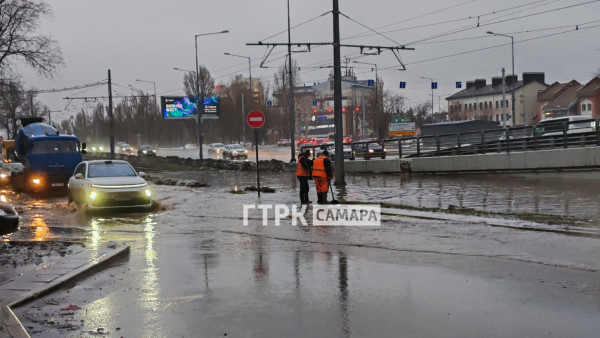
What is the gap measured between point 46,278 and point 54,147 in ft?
65.0

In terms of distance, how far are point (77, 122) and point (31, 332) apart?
18023 cm

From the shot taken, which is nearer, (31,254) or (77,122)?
(31,254)

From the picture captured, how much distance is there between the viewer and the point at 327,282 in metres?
7.76

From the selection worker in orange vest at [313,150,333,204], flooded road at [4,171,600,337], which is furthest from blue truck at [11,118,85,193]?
worker in orange vest at [313,150,333,204]

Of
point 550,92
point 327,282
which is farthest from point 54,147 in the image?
point 550,92

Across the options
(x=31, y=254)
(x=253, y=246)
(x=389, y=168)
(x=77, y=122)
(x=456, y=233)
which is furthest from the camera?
(x=77, y=122)

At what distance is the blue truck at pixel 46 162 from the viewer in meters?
24.9

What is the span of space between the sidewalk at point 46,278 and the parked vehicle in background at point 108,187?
18.6 feet

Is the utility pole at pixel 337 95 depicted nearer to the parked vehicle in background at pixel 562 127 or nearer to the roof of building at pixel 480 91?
the parked vehicle in background at pixel 562 127

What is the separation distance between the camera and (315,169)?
15.9 m

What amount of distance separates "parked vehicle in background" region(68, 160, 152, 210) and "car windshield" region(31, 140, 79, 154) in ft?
29.4

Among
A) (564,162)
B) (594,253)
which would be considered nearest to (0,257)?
(594,253)

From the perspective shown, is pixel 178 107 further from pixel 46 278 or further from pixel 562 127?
pixel 46 278

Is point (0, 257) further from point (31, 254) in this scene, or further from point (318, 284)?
point (318, 284)
